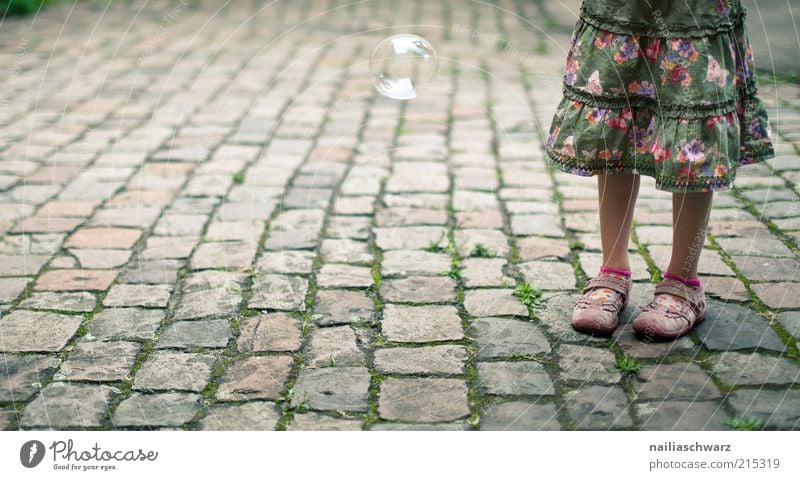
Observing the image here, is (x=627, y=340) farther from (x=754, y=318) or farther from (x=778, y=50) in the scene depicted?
(x=778, y=50)

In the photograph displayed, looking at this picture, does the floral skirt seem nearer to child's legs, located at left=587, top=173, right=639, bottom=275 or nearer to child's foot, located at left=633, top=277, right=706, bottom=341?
child's legs, located at left=587, top=173, right=639, bottom=275

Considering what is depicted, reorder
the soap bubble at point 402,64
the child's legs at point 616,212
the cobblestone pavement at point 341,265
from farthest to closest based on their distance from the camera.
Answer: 1. the soap bubble at point 402,64
2. the child's legs at point 616,212
3. the cobblestone pavement at point 341,265

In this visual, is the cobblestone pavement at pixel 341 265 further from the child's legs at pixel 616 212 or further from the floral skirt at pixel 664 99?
the floral skirt at pixel 664 99

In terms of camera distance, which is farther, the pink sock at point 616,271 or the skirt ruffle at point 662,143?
the pink sock at point 616,271

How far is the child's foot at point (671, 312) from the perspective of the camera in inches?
87.8

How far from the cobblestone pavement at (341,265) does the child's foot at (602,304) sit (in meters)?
0.04

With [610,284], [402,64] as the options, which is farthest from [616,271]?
[402,64]

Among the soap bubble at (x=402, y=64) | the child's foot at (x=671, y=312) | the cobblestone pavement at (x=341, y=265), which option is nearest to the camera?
the cobblestone pavement at (x=341, y=265)

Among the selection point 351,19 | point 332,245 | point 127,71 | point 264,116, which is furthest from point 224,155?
point 351,19

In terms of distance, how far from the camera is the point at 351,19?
7074 millimetres

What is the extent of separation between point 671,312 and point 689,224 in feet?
0.81

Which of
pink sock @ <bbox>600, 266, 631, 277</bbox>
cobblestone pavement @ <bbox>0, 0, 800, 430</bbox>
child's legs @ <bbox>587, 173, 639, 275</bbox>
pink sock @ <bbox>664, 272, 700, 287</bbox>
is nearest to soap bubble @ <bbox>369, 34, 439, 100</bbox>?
cobblestone pavement @ <bbox>0, 0, 800, 430</bbox>

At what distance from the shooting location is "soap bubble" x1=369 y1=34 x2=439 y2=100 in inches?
108

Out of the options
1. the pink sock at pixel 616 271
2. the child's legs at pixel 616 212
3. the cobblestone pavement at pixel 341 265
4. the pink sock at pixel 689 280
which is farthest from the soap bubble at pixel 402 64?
the pink sock at pixel 689 280
